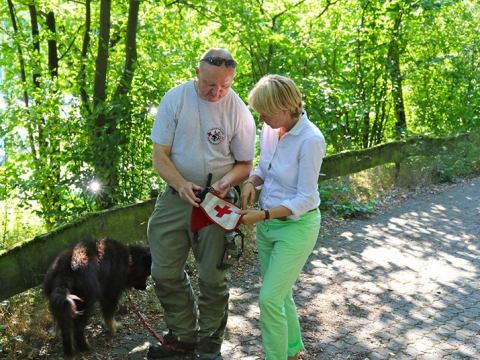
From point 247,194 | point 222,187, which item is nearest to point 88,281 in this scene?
point 222,187

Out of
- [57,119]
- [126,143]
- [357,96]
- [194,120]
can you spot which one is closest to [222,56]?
[194,120]

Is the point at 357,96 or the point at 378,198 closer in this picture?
the point at 378,198

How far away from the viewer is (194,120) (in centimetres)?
407

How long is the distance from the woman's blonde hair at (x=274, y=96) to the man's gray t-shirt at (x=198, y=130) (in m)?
0.46

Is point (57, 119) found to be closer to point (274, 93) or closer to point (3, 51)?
point (3, 51)

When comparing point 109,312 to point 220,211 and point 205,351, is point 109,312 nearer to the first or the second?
point 205,351

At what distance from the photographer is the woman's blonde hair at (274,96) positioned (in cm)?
363

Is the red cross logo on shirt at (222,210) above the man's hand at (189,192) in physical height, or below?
below

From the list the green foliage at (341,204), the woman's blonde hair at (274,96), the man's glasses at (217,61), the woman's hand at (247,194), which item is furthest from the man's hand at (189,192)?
the green foliage at (341,204)

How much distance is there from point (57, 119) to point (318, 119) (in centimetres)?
457

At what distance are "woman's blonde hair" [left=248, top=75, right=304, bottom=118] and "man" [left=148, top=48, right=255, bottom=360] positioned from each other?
35 cm

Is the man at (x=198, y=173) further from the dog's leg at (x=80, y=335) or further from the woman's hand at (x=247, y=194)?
the dog's leg at (x=80, y=335)

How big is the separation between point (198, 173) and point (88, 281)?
1.25 metres

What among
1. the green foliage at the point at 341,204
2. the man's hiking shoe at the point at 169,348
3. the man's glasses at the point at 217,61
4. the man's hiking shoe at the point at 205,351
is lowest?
the green foliage at the point at 341,204
